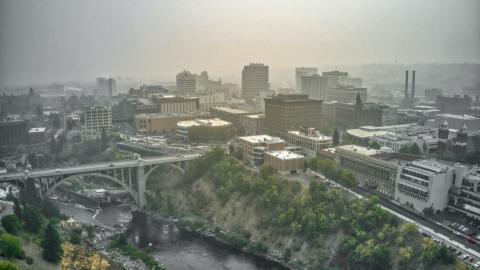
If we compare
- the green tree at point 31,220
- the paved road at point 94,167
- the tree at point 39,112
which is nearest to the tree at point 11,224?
the green tree at point 31,220

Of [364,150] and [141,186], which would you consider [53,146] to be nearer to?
[141,186]

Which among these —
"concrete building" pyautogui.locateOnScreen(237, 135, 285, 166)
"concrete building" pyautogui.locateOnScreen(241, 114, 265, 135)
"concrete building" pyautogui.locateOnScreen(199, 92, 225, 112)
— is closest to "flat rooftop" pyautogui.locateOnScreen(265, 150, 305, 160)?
"concrete building" pyautogui.locateOnScreen(237, 135, 285, 166)

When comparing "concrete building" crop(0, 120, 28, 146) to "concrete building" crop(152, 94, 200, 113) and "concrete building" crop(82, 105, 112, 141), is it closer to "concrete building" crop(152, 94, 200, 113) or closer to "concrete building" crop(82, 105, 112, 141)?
"concrete building" crop(82, 105, 112, 141)

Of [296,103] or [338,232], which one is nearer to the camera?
[338,232]

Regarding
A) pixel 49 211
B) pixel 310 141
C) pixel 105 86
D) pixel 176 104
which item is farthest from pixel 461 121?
pixel 105 86

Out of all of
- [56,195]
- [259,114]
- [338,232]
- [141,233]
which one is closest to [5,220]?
[141,233]

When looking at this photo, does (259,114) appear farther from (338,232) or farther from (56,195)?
(338,232)

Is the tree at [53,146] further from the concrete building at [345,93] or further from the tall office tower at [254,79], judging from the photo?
the concrete building at [345,93]
